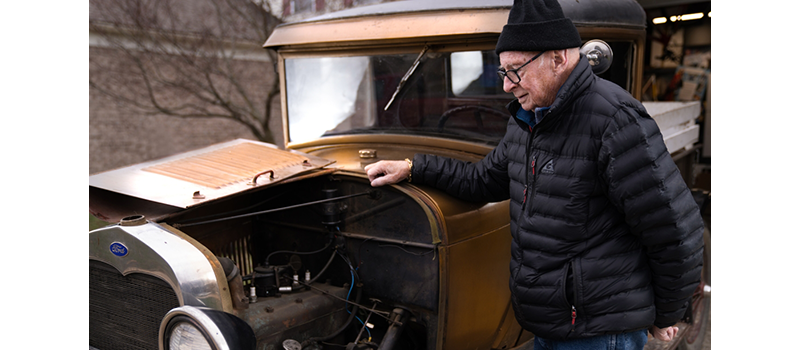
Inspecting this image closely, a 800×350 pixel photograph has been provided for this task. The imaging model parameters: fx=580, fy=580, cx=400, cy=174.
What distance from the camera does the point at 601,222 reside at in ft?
6.00

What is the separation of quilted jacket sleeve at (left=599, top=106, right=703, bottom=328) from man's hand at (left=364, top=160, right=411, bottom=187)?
85cm

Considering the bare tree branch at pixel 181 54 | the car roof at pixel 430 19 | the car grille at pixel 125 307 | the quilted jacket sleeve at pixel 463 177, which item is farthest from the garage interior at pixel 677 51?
the car grille at pixel 125 307

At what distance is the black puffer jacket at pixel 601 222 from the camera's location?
5.66ft

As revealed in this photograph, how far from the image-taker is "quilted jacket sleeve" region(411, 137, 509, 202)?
7.66ft

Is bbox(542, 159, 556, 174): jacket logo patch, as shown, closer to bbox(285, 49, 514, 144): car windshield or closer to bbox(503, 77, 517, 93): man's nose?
bbox(503, 77, 517, 93): man's nose

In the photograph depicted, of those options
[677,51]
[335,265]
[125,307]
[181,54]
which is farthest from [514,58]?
[677,51]

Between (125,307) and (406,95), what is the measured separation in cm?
158

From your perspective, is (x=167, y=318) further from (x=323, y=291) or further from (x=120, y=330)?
(x=323, y=291)

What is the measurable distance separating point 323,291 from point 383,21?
52.8 inches

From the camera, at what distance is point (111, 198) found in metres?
2.42

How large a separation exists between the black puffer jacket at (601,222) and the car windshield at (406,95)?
2.88 feet

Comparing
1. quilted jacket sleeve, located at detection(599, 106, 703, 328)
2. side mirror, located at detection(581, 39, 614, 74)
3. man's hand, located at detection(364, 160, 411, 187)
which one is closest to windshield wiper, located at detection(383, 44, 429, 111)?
man's hand, located at detection(364, 160, 411, 187)

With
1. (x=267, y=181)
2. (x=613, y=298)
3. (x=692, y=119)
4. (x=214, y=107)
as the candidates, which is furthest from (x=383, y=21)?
(x=214, y=107)

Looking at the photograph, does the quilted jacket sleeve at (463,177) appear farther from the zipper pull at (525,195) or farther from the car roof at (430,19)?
the car roof at (430,19)
